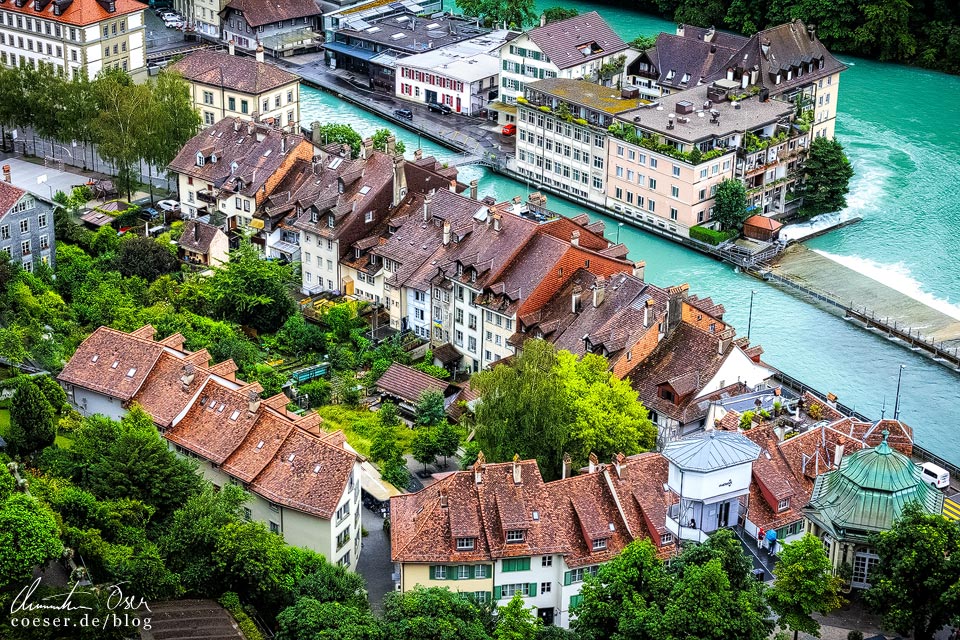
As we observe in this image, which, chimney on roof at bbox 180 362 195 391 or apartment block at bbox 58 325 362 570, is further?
chimney on roof at bbox 180 362 195 391

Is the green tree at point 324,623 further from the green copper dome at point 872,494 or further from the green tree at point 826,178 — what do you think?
the green tree at point 826,178

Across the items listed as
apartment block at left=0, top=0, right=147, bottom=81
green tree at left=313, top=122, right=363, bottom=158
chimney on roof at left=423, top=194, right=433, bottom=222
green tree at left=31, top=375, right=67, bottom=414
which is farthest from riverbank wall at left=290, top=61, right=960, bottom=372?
green tree at left=31, top=375, right=67, bottom=414

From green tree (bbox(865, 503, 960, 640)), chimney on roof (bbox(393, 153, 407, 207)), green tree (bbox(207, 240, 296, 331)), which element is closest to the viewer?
green tree (bbox(865, 503, 960, 640))

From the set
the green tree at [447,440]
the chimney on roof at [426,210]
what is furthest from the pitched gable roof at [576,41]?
the green tree at [447,440]

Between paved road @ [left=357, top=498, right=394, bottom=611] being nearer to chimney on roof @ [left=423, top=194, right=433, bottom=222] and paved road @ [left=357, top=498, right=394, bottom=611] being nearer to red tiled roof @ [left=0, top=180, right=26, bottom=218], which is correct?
chimney on roof @ [left=423, top=194, right=433, bottom=222]

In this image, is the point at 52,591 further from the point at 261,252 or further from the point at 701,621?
the point at 261,252

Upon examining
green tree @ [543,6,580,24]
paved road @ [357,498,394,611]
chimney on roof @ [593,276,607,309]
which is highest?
green tree @ [543,6,580,24]

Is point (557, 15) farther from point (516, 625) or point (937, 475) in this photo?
point (516, 625)
